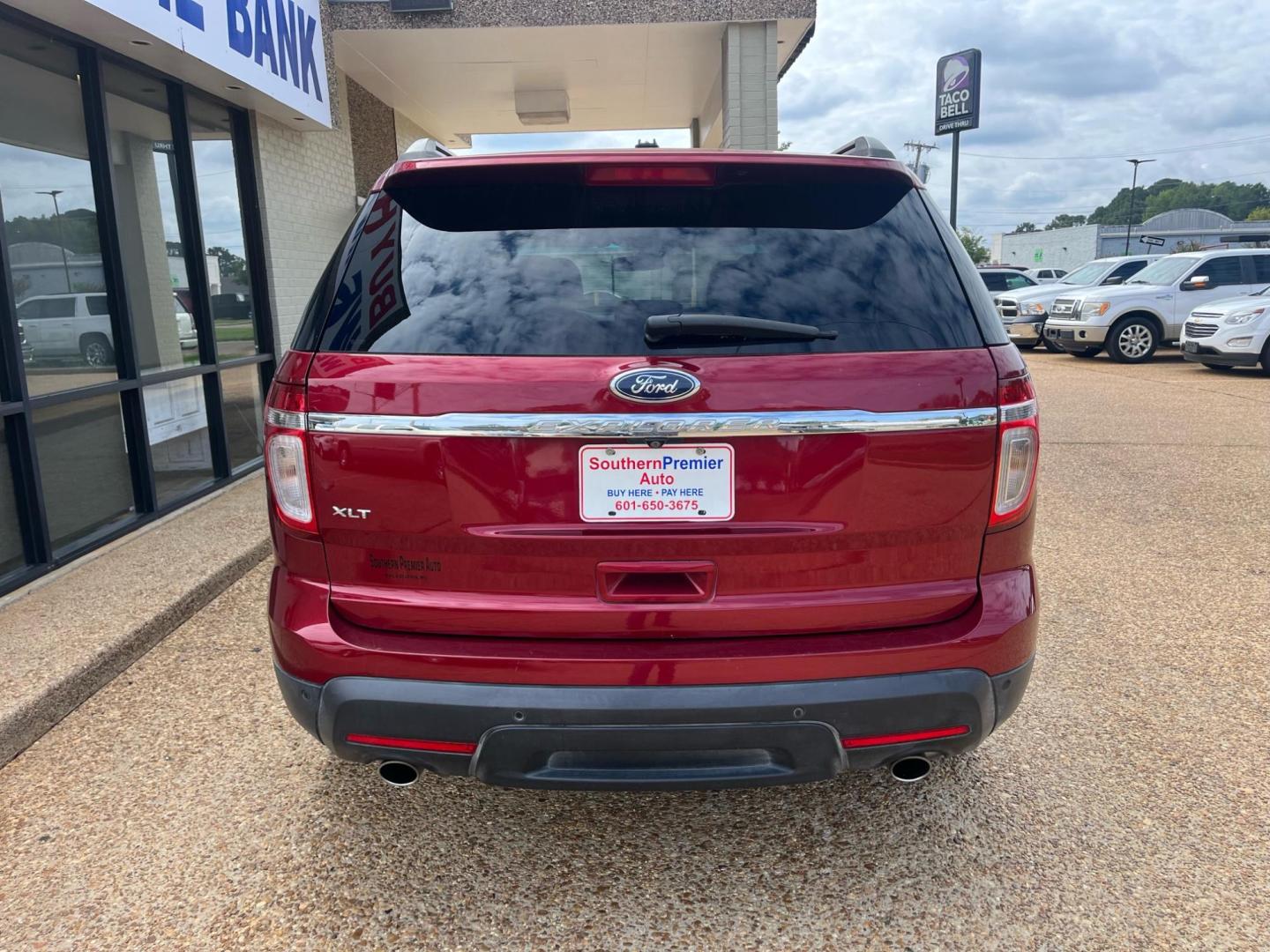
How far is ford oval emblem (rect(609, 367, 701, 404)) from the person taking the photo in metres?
1.98

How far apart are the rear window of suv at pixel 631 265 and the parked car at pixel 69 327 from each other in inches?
141

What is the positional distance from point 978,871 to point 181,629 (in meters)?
3.54

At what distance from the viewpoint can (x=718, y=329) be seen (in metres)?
2.04

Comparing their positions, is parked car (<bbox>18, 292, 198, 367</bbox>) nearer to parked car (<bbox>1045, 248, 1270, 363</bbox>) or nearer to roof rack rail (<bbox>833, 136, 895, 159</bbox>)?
roof rack rail (<bbox>833, 136, 895, 159</bbox>)

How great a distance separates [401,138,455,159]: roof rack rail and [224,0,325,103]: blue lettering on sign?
3.81 metres

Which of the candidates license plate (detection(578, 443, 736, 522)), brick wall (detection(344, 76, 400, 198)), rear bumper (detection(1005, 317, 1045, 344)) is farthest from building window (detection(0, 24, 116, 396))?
rear bumper (detection(1005, 317, 1045, 344))

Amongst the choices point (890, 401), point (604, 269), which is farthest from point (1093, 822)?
point (604, 269)

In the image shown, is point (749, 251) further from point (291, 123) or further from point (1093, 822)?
point (291, 123)

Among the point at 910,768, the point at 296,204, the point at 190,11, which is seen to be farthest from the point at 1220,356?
the point at 910,768

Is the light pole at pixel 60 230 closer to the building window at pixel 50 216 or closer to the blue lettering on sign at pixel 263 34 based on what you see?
the building window at pixel 50 216

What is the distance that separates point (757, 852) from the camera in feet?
8.47

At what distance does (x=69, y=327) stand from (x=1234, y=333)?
14.1 m

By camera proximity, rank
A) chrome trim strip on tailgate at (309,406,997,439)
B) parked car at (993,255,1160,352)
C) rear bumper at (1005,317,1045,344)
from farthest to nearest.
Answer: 1. rear bumper at (1005,317,1045,344)
2. parked car at (993,255,1160,352)
3. chrome trim strip on tailgate at (309,406,997,439)

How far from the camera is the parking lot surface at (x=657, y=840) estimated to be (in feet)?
7.50
